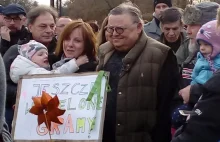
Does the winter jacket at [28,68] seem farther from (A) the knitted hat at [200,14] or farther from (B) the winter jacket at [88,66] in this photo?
(A) the knitted hat at [200,14]

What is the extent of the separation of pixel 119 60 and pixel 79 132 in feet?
2.50

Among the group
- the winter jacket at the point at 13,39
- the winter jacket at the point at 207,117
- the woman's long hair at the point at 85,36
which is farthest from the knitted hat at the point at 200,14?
the winter jacket at the point at 13,39

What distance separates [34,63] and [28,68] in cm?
10

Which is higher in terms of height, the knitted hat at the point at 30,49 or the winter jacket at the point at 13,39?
the knitted hat at the point at 30,49

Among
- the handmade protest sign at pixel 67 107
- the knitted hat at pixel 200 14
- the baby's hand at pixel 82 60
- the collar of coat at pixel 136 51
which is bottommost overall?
the handmade protest sign at pixel 67 107

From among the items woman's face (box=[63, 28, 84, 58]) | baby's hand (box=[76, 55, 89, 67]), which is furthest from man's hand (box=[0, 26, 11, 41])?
baby's hand (box=[76, 55, 89, 67])

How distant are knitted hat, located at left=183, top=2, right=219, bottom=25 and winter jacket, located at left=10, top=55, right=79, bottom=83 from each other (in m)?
1.09

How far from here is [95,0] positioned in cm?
3753

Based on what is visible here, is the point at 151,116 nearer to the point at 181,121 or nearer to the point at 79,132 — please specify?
the point at 181,121

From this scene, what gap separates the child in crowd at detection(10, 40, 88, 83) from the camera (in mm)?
4190

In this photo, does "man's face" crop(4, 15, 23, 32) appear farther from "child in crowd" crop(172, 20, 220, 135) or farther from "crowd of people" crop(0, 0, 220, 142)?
"child in crowd" crop(172, 20, 220, 135)

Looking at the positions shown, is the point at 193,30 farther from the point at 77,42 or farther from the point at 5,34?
the point at 5,34

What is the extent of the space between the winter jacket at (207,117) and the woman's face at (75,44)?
6.60 ft

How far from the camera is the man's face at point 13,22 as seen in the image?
6.35 m
